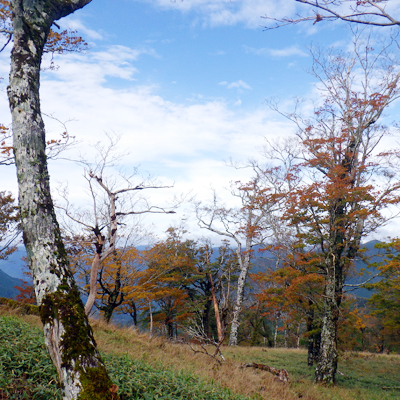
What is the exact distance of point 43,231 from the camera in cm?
315

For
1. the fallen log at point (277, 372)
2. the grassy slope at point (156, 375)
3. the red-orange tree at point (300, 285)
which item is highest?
the red-orange tree at point (300, 285)

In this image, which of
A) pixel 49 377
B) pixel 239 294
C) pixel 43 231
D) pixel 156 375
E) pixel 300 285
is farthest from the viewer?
pixel 239 294

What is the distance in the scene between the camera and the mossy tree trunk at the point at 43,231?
2.71 metres

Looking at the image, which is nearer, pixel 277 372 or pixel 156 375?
pixel 156 375

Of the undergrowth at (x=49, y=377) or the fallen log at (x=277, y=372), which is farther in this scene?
the fallen log at (x=277, y=372)

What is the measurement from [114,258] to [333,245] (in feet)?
35.8

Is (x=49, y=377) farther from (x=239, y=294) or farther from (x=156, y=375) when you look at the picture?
(x=239, y=294)

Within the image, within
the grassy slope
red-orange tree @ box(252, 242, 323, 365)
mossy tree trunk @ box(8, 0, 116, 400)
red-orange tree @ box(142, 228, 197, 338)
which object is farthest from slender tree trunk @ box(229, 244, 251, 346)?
mossy tree trunk @ box(8, 0, 116, 400)

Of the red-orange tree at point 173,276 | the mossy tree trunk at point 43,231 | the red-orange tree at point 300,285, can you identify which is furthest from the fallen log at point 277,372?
the red-orange tree at point 173,276

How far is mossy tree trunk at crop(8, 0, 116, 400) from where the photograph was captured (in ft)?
8.91

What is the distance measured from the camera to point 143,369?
5559 mm

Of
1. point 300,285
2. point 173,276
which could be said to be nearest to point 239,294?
point 173,276

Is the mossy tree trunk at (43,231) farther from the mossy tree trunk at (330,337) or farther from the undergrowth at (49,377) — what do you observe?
the mossy tree trunk at (330,337)

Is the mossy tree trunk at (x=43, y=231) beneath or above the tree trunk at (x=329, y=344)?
above
